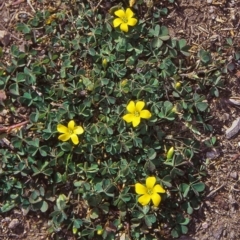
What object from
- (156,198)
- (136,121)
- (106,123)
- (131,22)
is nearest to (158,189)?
(156,198)

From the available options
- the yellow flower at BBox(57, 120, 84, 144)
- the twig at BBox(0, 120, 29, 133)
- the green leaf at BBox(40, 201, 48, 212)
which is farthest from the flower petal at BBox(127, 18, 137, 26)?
the green leaf at BBox(40, 201, 48, 212)

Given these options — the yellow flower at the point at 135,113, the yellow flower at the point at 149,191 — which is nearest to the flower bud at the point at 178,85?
the yellow flower at the point at 135,113

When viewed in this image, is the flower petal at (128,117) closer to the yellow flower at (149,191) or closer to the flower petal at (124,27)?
the yellow flower at (149,191)

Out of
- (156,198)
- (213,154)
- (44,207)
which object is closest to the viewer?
(156,198)

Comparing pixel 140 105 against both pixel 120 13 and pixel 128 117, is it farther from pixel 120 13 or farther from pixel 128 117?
pixel 120 13

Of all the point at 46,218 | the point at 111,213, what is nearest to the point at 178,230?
the point at 111,213

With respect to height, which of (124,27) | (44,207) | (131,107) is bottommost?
(44,207)
